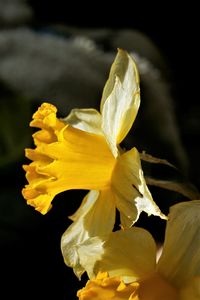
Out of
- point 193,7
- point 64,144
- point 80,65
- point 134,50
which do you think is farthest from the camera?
point 193,7

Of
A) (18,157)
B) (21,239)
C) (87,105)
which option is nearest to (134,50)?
(87,105)

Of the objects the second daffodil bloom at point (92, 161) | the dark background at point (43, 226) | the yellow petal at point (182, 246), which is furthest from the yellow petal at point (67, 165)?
the dark background at point (43, 226)

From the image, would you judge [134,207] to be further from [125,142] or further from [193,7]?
[193,7]

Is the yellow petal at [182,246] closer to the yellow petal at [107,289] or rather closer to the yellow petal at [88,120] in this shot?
the yellow petal at [107,289]

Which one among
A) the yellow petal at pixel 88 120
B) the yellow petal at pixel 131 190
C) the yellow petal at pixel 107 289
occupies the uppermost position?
the yellow petal at pixel 88 120

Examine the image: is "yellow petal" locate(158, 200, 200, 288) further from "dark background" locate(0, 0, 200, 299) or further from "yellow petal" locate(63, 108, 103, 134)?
"dark background" locate(0, 0, 200, 299)

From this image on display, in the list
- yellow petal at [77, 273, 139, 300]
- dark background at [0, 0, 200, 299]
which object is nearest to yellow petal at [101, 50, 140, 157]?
yellow petal at [77, 273, 139, 300]

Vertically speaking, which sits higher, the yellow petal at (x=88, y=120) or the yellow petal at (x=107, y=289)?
the yellow petal at (x=88, y=120)

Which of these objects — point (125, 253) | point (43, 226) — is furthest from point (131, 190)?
point (43, 226)
